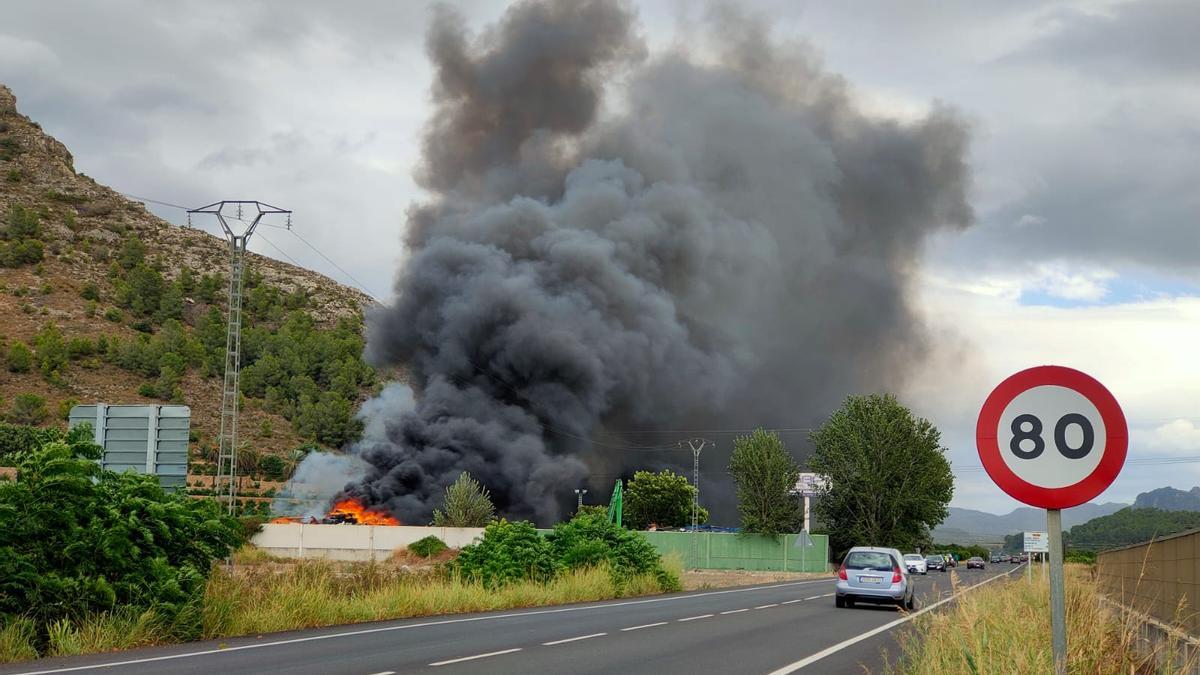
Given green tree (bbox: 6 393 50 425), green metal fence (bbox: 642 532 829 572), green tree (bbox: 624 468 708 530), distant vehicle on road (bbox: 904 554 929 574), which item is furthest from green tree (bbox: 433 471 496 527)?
green tree (bbox: 6 393 50 425)

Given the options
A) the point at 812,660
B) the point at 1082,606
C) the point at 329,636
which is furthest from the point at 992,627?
the point at 329,636

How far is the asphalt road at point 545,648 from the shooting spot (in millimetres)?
10961

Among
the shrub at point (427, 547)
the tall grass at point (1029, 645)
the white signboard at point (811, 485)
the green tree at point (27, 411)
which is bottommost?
the shrub at point (427, 547)

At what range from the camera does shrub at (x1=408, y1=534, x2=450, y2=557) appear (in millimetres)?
→ 47250

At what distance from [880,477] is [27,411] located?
209 ft

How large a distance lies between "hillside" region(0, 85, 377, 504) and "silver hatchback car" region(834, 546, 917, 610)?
7255 cm

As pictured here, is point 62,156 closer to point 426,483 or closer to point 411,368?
point 411,368

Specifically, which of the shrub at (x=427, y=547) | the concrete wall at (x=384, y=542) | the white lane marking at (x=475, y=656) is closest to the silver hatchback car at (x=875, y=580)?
the white lane marking at (x=475, y=656)

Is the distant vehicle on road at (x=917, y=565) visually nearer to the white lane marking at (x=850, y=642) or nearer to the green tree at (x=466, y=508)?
the green tree at (x=466, y=508)

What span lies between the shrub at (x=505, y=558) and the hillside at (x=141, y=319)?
68.3m

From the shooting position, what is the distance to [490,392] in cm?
7744

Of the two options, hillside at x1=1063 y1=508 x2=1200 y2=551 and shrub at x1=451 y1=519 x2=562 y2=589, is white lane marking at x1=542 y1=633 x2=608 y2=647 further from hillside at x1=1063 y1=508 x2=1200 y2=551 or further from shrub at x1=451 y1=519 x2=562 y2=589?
shrub at x1=451 y1=519 x2=562 y2=589

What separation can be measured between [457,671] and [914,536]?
64312mm

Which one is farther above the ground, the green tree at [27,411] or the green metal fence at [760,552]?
the green tree at [27,411]
